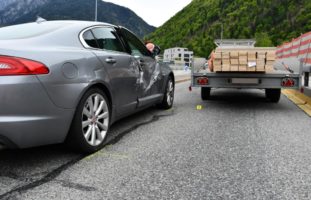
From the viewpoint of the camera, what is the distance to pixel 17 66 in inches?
122

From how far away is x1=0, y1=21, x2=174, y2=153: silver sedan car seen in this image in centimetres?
311

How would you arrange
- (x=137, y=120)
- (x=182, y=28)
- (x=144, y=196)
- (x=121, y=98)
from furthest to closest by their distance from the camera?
(x=182, y=28), (x=137, y=120), (x=121, y=98), (x=144, y=196)

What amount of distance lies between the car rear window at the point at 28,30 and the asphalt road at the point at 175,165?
3.95ft

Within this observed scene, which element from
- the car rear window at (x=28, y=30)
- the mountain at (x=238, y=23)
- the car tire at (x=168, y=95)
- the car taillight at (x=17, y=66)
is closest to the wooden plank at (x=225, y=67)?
the car tire at (x=168, y=95)

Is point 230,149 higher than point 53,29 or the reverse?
the reverse

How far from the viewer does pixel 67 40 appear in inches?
153

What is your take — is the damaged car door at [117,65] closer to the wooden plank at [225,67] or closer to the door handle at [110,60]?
the door handle at [110,60]

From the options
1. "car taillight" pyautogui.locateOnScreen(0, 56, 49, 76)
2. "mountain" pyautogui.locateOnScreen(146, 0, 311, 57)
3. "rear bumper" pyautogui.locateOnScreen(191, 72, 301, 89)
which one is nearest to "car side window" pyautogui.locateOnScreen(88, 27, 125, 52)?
"car taillight" pyautogui.locateOnScreen(0, 56, 49, 76)

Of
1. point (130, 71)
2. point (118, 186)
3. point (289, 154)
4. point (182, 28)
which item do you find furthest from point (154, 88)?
point (182, 28)

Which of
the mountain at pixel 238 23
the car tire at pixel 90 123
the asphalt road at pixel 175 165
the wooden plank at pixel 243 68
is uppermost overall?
the mountain at pixel 238 23

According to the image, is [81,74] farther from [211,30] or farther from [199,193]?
[211,30]

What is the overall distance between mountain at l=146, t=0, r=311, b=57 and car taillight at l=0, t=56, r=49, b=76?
87.7 m

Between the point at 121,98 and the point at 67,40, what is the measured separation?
3.59ft

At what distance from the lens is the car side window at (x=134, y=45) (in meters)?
5.42
